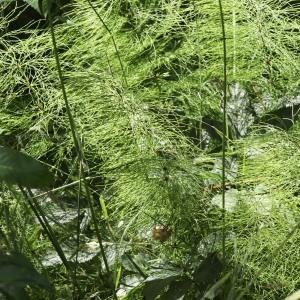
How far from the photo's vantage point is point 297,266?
1.16 meters

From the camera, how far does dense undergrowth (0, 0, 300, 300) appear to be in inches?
45.8

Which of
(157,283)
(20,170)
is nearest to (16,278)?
(20,170)

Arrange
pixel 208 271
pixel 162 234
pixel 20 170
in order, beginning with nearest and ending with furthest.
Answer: pixel 20 170, pixel 208 271, pixel 162 234

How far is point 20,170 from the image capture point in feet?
2.25

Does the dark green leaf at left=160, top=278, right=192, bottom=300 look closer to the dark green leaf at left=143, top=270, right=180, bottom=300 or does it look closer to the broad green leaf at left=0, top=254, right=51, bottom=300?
the dark green leaf at left=143, top=270, right=180, bottom=300

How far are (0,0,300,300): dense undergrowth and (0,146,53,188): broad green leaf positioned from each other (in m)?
0.40

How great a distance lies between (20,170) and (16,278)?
0.11 metres

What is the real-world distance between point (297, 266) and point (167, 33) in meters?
0.68

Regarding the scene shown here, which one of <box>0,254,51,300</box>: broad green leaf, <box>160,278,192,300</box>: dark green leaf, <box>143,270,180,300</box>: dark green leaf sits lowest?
<box>160,278,192,300</box>: dark green leaf

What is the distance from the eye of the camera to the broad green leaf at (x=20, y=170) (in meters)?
0.69

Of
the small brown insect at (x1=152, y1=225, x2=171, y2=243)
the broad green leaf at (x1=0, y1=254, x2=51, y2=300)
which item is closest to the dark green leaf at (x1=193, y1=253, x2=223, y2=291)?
the small brown insect at (x1=152, y1=225, x2=171, y2=243)

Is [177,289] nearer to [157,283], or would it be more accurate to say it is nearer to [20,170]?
[157,283]

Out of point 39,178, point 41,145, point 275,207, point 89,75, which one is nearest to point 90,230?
point 41,145

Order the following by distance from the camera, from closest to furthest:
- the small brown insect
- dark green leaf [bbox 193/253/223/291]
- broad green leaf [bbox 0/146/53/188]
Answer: broad green leaf [bbox 0/146/53/188] < dark green leaf [bbox 193/253/223/291] < the small brown insect
